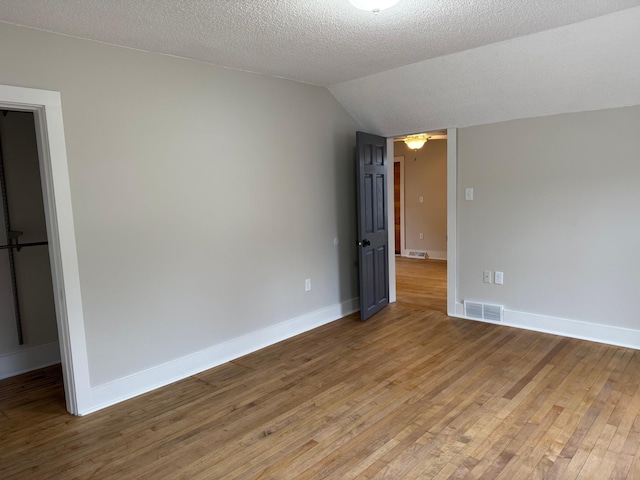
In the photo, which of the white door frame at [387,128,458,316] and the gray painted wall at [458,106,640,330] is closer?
the gray painted wall at [458,106,640,330]

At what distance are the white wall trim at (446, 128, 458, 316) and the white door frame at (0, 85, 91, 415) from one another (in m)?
3.51

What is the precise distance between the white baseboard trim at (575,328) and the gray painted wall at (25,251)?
4.23m

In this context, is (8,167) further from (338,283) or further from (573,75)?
(573,75)

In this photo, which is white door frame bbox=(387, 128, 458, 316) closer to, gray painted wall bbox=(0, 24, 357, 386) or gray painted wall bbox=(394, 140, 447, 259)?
gray painted wall bbox=(0, 24, 357, 386)

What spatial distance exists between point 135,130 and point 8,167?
1.33 metres

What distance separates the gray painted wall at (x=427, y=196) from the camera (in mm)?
8391

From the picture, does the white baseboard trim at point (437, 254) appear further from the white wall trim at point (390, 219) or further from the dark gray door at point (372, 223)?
the dark gray door at point (372, 223)

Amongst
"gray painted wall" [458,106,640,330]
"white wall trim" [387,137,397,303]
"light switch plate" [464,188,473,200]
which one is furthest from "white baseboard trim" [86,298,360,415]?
"light switch plate" [464,188,473,200]

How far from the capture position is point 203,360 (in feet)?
11.3

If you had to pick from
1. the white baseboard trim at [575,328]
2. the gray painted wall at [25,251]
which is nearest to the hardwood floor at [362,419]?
the white baseboard trim at [575,328]

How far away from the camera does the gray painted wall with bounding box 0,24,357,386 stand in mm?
2748

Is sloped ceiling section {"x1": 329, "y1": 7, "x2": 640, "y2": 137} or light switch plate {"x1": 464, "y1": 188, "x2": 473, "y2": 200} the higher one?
sloped ceiling section {"x1": 329, "y1": 7, "x2": 640, "y2": 137}

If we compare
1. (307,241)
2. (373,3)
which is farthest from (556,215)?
(373,3)

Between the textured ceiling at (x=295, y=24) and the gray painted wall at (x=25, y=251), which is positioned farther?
the gray painted wall at (x=25, y=251)
